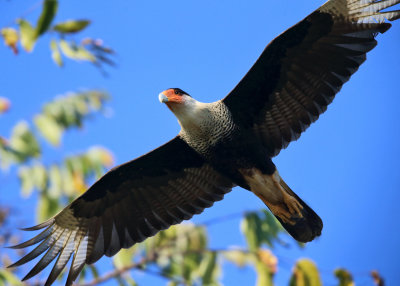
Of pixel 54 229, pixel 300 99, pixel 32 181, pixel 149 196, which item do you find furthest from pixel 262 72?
pixel 32 181

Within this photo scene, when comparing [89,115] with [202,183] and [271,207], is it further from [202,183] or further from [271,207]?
[271,207]

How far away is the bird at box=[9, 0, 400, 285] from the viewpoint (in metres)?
5.30

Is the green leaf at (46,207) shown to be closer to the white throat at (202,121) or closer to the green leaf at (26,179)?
the green leaf at (26,179)

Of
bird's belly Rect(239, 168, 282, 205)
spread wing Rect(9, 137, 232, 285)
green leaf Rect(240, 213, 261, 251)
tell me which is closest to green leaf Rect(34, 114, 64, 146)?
spread wing Rect(9, 137, 232, 285)

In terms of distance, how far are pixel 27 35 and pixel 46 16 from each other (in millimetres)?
243

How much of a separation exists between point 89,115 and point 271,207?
315 centimetres

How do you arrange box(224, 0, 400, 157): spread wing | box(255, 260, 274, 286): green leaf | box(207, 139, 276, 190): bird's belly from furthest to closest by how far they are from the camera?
box(255, 260, 274, 286): green leaf
box(207, 139, 276, 190): bird's belly
box(224, 0, 400, 157): spread wing

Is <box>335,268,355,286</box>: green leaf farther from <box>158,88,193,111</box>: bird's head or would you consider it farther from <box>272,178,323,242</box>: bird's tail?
<box>158,88,193,111</box>: bird's head

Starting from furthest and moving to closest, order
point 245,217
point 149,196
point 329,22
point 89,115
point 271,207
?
point 89,115 → point 245,217 → point 149,196 → point 271,207 → point 329,22

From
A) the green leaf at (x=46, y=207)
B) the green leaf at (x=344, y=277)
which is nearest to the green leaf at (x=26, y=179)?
the green leaf at (x=46, y=207)

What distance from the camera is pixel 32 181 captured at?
6922mm

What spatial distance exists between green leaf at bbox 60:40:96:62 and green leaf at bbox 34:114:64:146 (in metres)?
1.53

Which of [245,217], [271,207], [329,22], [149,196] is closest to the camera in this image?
[329,22]

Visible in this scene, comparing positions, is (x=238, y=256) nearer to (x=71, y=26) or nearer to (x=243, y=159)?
(x=243, y=159)
